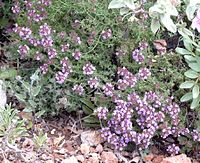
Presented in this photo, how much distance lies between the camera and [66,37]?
3123 mm

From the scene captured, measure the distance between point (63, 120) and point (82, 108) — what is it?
0.53 ft

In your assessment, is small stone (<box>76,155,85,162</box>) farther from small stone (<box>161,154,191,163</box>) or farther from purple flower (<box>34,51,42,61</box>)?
purple flower (<box>34,51,42,61</box>)

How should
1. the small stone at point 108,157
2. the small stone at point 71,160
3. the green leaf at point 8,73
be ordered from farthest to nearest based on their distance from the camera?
the green leaf at point 8,73
the small stone at point 108,157
the small stone at point 71,160

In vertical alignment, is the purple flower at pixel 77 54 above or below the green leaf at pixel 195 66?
above

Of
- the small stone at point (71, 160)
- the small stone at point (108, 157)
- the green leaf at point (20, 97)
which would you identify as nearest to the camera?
the small stone at point (71, 160)

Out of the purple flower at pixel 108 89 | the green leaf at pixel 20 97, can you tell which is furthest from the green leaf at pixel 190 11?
the green leaf at pixel 20 97

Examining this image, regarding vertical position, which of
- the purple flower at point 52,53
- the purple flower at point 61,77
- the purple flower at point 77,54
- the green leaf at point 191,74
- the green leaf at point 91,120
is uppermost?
the purple flower at point 52,53

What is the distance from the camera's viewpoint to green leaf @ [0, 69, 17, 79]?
324 cm

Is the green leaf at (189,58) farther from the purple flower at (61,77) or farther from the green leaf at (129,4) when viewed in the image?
the purple flower at (61,77)

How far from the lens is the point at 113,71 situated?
3.14 m

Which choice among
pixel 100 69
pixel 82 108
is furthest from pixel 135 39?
pixel 82 108

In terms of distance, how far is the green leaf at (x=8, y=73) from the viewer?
324 centimetres

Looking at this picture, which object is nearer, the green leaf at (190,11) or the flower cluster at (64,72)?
the green leaf at (190,11)

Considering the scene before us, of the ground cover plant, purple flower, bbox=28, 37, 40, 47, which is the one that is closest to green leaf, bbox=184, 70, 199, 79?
the ground cover plant
